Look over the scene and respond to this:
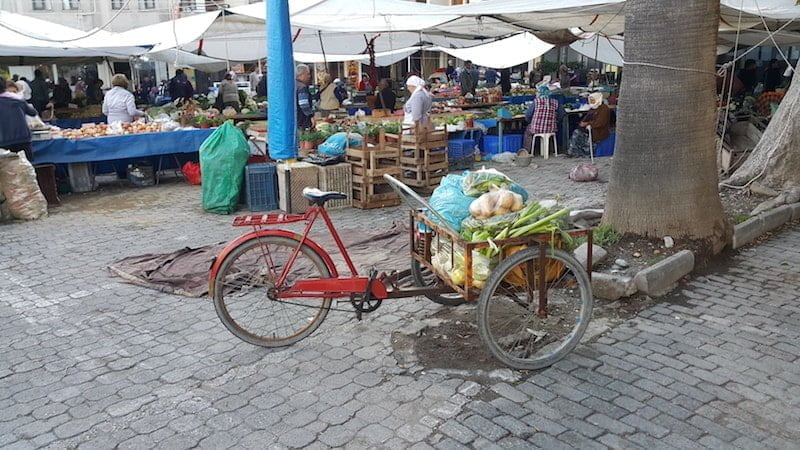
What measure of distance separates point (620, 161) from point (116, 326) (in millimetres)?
4679

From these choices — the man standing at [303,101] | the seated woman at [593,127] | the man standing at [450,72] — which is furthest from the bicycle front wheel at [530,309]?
the man standing at [450,72]

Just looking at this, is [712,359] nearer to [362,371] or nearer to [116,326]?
[362,371]

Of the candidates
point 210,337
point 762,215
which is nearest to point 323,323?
point 210,337

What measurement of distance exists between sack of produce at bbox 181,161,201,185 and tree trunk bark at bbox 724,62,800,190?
8309mm

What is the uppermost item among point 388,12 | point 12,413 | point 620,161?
point 388,12

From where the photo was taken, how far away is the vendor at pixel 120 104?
1186 centimetres

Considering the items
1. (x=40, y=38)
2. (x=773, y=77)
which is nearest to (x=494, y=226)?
(x=40, y=38)

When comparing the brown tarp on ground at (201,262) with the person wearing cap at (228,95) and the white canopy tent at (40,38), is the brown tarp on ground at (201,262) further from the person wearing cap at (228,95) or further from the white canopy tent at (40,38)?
the person wearing cap at (228,95)

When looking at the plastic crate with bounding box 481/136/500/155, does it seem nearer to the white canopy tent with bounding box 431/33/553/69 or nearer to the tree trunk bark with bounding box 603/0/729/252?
the white canopy tent with bounding box 431/33/553/69

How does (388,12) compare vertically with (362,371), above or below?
above

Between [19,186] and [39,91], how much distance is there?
10.1 m

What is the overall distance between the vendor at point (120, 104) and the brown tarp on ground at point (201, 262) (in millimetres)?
5863

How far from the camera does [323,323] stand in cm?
507

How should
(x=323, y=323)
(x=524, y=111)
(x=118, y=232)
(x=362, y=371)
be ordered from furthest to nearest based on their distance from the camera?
(x=524, y=111) → (x=118, y=232) → (x=323, y=323) → (x=362, y=371)
